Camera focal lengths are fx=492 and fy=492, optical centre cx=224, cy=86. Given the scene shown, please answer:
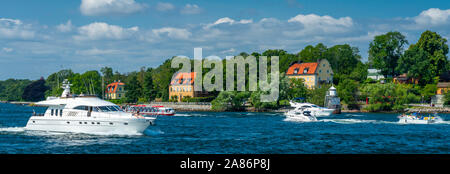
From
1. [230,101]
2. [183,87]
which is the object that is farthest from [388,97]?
[183,87]

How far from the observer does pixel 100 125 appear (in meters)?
43.2

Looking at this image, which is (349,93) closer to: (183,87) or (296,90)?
(296,90)

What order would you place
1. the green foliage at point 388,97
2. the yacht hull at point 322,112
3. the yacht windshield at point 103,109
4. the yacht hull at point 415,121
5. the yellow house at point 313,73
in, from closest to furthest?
the yacht windshield at point 103,109 < the yacht hull at point 415,121 < the yacht hull at point 322,112 < the green foliage at point 388,97 < the yellow house at point 313,73

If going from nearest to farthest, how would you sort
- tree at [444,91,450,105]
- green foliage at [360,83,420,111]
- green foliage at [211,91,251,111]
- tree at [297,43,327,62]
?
green foliage at [360,83,420,111] → tree at [444,91,450,105] → green foliage at [211,91,251,111] → tree at [297,43,327,62]

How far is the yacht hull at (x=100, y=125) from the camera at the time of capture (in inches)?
1684

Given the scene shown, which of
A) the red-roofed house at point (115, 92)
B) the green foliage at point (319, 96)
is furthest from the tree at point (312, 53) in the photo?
the red-roofed house at point (115, 92)

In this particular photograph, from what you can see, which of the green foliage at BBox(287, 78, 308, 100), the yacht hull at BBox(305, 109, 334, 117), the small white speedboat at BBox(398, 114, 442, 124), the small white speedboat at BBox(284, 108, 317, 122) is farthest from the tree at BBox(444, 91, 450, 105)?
the small white speedboat at BBox(284, 108, 317, 122)

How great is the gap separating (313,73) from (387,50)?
65.9ft

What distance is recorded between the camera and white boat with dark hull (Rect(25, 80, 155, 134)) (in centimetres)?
4288

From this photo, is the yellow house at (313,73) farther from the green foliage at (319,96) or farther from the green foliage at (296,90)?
the green foliage at (319,96)

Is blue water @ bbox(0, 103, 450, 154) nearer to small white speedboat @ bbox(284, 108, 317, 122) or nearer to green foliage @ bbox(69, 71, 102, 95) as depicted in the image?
small white speedboat @ bbox(284, 108, 317, 122)

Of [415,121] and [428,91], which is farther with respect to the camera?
[428,91]

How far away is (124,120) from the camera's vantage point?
4272 cm
